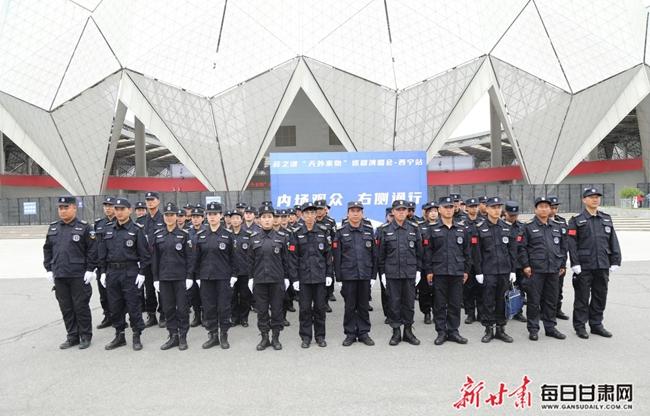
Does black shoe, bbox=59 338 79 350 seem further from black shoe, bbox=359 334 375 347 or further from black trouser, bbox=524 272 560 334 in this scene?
black trouser, bbox=524 272 560 334

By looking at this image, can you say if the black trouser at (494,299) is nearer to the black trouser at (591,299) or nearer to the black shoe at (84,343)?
the black trouser at (591,299)

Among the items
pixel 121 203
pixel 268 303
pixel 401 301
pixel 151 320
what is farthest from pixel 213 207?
pixel 401 301

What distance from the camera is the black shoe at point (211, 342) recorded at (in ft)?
17.1

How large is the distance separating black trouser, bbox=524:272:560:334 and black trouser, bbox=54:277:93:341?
18.6 feet

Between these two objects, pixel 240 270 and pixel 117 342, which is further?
pixel 240 270

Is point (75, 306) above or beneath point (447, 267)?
beneath

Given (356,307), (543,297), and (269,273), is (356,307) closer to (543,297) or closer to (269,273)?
A: (269,273)

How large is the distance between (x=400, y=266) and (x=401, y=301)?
18.7 inches

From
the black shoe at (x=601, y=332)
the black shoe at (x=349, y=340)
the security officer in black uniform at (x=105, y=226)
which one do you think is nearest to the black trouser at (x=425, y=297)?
the black shoe at (x=349, y=340)

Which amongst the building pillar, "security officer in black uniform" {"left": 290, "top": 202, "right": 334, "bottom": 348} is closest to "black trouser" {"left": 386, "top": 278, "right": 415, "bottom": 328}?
"security officer in black uniform" {"left": 290, "top": 202, "right": 334, "bottom": 348}

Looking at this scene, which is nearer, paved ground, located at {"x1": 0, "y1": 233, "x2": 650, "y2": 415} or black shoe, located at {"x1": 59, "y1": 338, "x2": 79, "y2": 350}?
paved ground, located at {"x1": 0, "y1": 233, "x2": 650, "y2": 415}

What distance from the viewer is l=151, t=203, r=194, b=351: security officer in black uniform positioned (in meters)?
5.32

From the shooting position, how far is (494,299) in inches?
214

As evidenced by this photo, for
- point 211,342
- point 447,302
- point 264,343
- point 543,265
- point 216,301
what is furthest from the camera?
point 216,301
